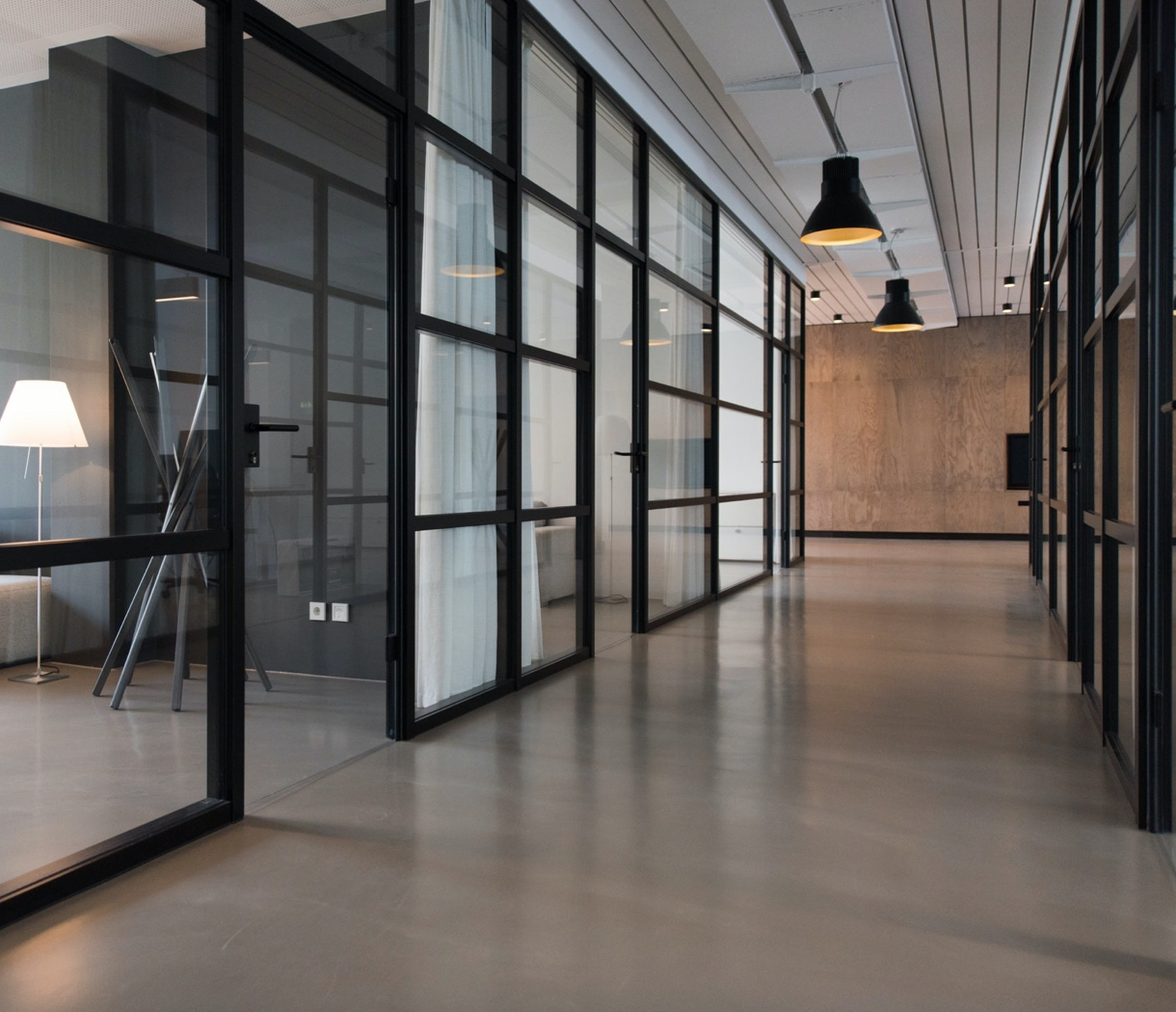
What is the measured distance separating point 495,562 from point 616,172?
8.21 ft

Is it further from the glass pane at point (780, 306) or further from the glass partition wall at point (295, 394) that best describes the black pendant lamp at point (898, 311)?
the glass partition wall at point (295, 394)

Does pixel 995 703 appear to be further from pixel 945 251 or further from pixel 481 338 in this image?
pixel 945 251

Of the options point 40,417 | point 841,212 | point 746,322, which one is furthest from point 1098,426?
point 746,322

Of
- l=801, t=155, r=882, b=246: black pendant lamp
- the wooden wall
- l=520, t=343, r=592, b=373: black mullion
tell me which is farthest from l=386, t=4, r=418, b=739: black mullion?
the wooden wall

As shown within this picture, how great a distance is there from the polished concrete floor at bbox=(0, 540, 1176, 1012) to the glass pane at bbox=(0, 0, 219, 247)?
1558 mm

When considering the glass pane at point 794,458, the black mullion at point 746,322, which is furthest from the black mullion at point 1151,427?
the glass pane at point 794,458

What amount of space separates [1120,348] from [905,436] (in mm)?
11533

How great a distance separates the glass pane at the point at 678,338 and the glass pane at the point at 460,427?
195 cm

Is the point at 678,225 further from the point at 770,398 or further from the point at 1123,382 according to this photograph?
the point at 1123,382

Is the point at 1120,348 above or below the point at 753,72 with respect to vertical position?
below

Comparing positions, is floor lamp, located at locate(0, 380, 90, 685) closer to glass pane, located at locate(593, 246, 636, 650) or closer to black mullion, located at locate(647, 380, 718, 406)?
glass pane, located at locate(593, 246, 636, 650)

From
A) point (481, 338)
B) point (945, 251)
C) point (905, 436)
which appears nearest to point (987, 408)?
point (905, 436)

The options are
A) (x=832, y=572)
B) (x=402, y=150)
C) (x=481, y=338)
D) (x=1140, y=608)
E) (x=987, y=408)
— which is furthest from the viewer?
(x=987, y=408)

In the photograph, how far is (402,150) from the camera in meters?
3.36
